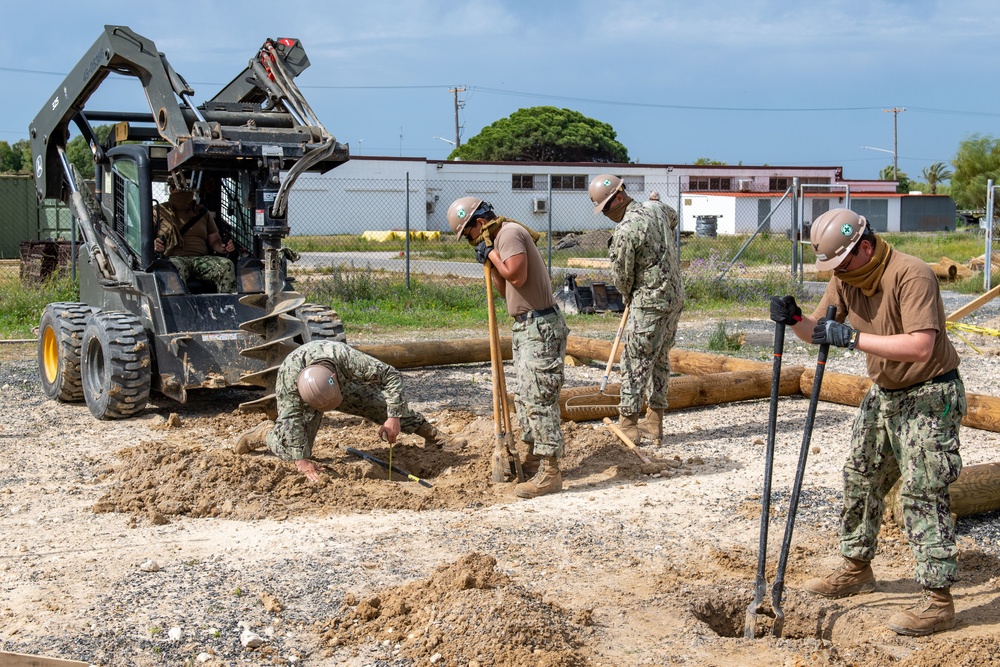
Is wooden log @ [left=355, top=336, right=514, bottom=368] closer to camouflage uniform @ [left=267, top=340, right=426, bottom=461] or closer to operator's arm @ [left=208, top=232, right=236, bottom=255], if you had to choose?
operator's arm @ [left=208, top=232, right=236, bottom=255]

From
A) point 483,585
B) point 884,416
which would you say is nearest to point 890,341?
point 884,416

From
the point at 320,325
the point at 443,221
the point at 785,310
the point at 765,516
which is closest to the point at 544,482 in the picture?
the point at 765,516

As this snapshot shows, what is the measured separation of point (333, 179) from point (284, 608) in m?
38.1

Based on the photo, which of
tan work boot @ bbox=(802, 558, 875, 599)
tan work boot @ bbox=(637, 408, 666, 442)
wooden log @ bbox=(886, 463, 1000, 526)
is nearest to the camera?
tan work boot @ bbox=(802, 558, 875, 599)

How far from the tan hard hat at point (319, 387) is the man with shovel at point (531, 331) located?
3.70ft

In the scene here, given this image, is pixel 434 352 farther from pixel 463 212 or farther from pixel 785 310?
pixel 785 310

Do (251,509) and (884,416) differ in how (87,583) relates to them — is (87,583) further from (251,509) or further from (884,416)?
(884,416)

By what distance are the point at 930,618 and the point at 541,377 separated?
270 cm

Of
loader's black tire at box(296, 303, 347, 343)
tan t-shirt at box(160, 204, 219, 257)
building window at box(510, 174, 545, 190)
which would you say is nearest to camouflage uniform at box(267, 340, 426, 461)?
loader's black tire at box(296, 303, 347, 343)

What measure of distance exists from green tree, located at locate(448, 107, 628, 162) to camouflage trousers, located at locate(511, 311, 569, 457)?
2264 inches

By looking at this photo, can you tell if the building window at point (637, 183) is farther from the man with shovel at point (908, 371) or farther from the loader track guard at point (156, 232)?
the man with shovel at point (908, 371)

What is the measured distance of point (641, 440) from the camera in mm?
7762

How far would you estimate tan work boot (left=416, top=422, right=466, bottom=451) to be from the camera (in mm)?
7387

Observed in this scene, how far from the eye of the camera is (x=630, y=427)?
7.55 m
